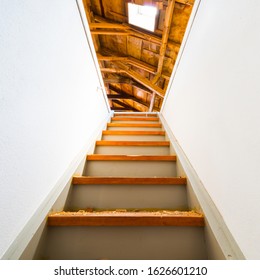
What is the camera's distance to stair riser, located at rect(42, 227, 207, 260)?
32.0 inches

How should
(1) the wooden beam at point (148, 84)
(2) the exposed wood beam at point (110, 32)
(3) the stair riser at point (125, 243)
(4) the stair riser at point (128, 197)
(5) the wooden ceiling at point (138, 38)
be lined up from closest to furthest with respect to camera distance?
(3) the stair riser at point (125, 243), (4) the stair riser at point (128, 197), (5) the wooden ceiling at point (138, 38), (2) the exposed wood beam at point (110, 32), (1) the wooden beam at point (148, 84)

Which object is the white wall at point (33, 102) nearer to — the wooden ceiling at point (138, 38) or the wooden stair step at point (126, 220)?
the wooden stair step at point (126, 220)

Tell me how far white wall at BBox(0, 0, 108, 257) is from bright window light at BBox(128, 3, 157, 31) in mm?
2256

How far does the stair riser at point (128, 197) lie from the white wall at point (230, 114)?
23 centimetres

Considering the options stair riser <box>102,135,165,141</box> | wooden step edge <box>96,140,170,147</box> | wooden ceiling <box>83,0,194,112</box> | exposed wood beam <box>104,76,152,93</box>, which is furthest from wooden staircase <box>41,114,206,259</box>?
exposed wood beam <box>104,76,152,93</box>

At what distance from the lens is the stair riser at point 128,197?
1.12 m

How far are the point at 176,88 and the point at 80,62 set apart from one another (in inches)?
40.8

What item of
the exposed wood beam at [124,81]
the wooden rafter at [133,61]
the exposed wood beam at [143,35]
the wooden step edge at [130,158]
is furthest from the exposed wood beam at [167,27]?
the wooden step edge at [130,158]

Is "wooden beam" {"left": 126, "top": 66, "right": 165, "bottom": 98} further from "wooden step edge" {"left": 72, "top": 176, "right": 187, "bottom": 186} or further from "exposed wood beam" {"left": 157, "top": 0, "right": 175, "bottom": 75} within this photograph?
"wooden step edge" {"left": 72, "top": 176, "right": 187, "bottom": 186}

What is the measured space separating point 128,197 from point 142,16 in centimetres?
335

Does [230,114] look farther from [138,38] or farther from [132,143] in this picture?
[138,38]

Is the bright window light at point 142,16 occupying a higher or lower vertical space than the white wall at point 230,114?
higher

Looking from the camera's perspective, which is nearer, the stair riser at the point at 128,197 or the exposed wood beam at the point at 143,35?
the stair riser at the point at 128,197
